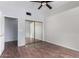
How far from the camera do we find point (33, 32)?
6.52 metres

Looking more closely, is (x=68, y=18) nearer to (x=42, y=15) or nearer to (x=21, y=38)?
(x=42, y=15)

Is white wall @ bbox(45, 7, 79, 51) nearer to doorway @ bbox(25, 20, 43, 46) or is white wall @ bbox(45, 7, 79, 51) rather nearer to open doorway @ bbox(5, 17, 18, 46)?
doorway @ bbox(25, 20, 43, 46)

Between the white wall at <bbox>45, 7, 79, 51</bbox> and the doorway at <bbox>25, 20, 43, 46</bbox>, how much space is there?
72 centimetres

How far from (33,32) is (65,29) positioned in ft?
8.69

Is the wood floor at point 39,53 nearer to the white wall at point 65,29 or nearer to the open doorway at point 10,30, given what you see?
the white wall at point 65,29

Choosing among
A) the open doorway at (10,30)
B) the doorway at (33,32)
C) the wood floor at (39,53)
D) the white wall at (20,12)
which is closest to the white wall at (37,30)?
the doorway at (33,32)

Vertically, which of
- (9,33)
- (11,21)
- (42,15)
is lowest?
(9,33)

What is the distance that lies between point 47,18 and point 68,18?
2211 millimetres

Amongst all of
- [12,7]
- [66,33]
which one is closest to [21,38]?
[12,7]

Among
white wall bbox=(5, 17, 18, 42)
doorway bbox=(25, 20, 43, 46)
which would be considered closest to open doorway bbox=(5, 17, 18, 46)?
white wall bbox=(5, 17, 18, 42)

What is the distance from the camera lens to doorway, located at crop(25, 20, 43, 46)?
6.05 metres

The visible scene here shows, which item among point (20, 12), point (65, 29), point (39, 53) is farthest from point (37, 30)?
point (39, 53)

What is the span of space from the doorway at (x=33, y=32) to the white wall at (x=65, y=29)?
0.72 metres

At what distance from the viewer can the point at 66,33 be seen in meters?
5.10
